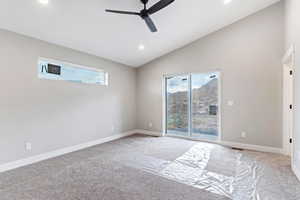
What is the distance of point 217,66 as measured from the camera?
15.2ft

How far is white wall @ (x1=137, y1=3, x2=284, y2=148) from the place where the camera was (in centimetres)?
391

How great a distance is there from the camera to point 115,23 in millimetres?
3426

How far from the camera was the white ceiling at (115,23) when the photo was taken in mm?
2725

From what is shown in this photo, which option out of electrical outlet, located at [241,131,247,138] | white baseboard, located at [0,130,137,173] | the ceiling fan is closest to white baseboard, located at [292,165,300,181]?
electrical outlet, located at [241,131,247,138]

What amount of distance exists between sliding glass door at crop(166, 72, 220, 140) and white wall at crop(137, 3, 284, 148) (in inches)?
10.7

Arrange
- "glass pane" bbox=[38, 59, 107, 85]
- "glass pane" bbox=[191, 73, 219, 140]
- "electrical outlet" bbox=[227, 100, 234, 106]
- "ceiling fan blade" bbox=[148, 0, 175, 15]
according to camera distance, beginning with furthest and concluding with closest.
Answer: "glass pane" bbox=[191, 73, 219, 140], "electrical outlet" bbox=[227, 100, 234, 106], "glass pane" bbox=[38, 59, 107, 85], "ceiling fan blade" bbox=[148, 0, 175, 15]

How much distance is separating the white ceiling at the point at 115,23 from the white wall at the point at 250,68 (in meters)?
0.34

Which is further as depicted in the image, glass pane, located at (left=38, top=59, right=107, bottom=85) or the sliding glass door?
the sliding glass door

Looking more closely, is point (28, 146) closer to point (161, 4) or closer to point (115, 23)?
point (115, 23)

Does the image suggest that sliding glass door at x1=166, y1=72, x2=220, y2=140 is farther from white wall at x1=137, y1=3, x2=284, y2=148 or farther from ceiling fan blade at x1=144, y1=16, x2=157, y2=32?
ceiling fan blade at x1=144, y1=16, x2=157, y2=32

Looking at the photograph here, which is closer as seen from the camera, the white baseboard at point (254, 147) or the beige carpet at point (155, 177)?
the beige carpet at point (155, 177)

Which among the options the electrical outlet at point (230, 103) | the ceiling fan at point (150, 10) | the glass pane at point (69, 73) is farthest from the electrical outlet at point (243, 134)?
the glass pane at point (69, 73)

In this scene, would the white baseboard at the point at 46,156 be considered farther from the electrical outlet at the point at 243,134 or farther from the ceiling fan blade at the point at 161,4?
the electrical outlet at the point at 243,134

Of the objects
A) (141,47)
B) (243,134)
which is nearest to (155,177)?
(243,134)
